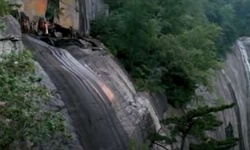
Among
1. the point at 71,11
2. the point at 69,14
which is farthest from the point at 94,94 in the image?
the point at 71,11

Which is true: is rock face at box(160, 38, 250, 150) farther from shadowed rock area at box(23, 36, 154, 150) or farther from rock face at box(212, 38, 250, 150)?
shadowed rock area at box(23, 36, 154, 150)

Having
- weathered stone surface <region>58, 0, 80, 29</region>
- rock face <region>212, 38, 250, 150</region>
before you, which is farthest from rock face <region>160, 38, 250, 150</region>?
weathered stone surface <region>58, 0, 80, 29</region>

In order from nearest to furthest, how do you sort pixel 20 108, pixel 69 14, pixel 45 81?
1. pixel 20 108
2. pixel 45 81
3. pixel 69 14

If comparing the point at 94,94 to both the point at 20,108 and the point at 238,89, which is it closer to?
the point at 20,108

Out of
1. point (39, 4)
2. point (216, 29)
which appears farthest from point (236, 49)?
point (39, 4)

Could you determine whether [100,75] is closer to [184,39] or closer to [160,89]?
[160,89]

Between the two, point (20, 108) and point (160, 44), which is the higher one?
point (20, 108)
